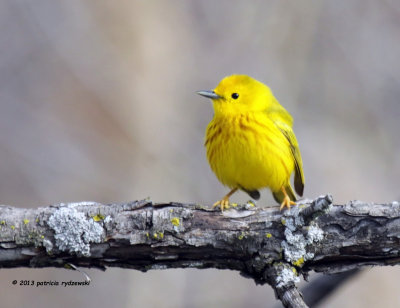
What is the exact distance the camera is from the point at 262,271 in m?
3.66

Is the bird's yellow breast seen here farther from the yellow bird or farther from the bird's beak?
the bird's beak

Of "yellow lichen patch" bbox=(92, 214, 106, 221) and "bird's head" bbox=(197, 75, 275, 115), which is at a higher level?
"bird's head" bbox=(197, 75, 275, 115)

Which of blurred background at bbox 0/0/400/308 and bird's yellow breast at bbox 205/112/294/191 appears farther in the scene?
blurred background at bbox 0/0/400/308

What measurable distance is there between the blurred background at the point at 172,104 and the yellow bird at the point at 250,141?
1933 millimetres

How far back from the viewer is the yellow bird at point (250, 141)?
4980 millimetres

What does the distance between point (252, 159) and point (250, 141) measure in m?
0.14

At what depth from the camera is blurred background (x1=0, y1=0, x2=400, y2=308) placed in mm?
7211

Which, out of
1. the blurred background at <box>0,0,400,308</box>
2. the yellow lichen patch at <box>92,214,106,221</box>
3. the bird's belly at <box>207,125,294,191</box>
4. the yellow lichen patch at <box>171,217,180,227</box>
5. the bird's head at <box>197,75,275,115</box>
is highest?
the blurred background at <box>0,0,400,308</box>

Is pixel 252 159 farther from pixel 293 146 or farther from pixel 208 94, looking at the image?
pixel 208 94

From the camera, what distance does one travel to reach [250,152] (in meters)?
4.95

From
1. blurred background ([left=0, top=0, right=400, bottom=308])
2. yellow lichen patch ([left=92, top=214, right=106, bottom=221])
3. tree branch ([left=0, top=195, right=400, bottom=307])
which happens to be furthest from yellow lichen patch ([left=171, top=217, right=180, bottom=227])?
blurred background ([left=0, top=0, right=400, bottom=308])

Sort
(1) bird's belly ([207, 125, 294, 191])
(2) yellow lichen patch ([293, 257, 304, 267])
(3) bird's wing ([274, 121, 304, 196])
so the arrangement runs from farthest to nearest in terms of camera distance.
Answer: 1. (3) bird's wing ([274, 121, 304, 196])
2. (1) bird's belly ([207, 125, 294, 191])
3. (2) yellow lichen patch ([293, 257, 304, 267])

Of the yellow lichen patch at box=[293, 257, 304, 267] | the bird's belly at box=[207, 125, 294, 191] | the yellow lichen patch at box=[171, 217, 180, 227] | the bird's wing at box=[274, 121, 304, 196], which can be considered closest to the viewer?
the yellow lichen patch at box=[293, 257, 304, 267]

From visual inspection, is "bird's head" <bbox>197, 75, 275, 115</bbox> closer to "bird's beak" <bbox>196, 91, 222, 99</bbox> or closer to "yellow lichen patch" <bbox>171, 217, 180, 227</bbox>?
"bird's beak" <bbox>196, 91, 222, 99</bbox>
